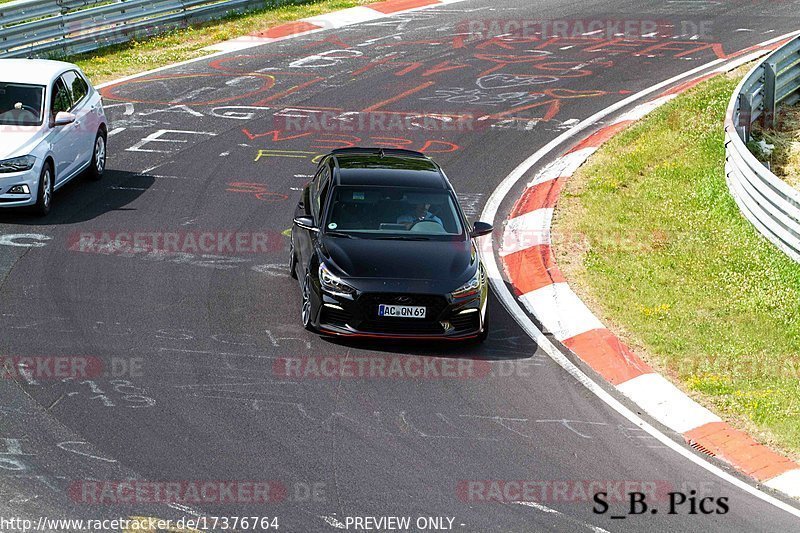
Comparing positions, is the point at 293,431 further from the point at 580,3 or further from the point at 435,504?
the point at 580,3

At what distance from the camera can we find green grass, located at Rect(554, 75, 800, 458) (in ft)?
37.5

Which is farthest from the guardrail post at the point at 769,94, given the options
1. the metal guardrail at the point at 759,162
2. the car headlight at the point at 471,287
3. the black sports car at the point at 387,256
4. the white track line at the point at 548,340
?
the car headlight at the point at 471,287

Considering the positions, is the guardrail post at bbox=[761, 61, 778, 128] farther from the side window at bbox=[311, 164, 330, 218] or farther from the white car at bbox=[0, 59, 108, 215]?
the white car at bbox=[0, 59, 108, 215]

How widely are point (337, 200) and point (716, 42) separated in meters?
17.2

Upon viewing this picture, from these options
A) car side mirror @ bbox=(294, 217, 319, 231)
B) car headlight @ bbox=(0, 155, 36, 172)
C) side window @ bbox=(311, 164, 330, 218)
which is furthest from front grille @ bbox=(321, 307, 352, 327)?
car headlight @ bbox=(0, 155, 36, 172)

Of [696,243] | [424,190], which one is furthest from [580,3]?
[424,190]

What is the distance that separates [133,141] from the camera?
19.7m

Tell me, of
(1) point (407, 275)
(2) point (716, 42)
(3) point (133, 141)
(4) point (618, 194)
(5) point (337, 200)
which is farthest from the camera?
(2) point (716, 42)

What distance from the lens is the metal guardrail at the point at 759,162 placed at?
1483 centimetres

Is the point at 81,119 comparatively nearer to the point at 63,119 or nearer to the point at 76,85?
the point at 76,85

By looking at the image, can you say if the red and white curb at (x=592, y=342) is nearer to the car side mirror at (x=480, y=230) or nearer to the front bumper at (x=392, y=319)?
the car side mirror at (x=480, y=230)

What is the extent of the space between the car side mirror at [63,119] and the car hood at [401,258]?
5.46 meters

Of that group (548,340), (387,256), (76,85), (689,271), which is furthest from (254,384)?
(76,85)

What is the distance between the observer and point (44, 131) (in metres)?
15.9
